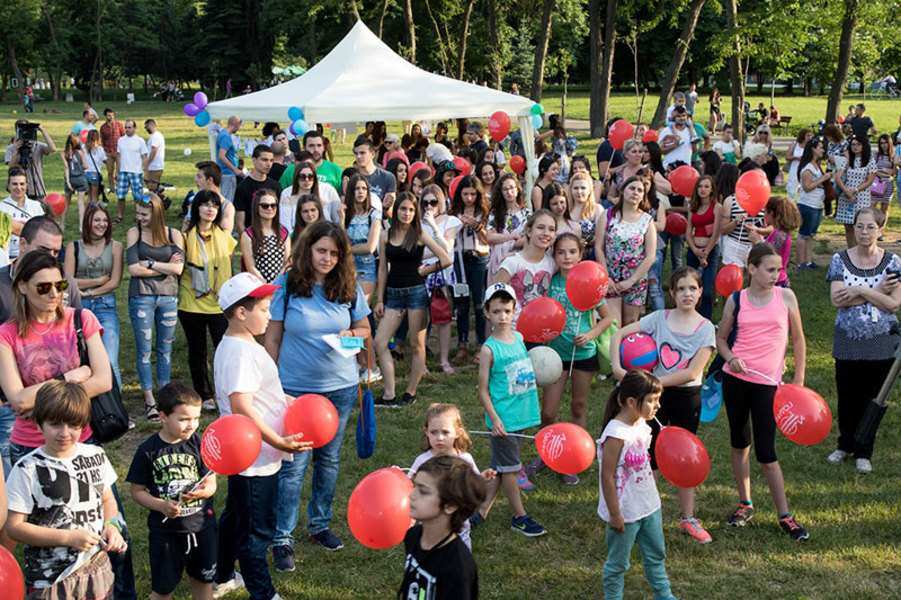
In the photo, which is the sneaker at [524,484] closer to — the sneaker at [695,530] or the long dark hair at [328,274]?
the sneaker at [695,530]

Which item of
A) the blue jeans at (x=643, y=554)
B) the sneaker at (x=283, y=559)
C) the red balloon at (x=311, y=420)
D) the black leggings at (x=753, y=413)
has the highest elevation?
the red balloon at (x=311, y=420)

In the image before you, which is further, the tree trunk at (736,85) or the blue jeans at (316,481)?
the tree trunk at (736,85)

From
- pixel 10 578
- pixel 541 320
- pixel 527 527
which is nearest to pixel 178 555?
pixel 10 578

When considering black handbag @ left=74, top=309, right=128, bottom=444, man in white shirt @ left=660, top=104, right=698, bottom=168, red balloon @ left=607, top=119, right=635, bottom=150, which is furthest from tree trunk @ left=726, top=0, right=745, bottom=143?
black handbag @ left=74, top=309, right=128, bottom=444

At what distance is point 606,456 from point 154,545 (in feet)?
7.13

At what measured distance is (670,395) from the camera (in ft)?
17.4

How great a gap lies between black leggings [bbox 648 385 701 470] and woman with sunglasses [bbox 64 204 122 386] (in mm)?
4115

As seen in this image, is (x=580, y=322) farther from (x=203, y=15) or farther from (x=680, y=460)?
(x=203, y=15)

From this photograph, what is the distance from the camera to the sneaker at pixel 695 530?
5414 millimetres

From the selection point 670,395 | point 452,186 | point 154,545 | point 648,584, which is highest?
point 452,186

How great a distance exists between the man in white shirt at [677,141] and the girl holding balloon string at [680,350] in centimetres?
685

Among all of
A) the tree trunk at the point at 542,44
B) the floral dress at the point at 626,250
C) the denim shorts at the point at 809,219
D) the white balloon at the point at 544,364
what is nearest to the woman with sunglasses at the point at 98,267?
the white balloon at the point at 544,364

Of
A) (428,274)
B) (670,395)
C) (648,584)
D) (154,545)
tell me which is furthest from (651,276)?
(154,545)

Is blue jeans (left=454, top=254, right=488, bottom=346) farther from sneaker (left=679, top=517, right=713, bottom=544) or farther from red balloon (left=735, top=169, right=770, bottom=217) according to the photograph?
sneaker (left=679, top=517, right=713, bottom=544)
